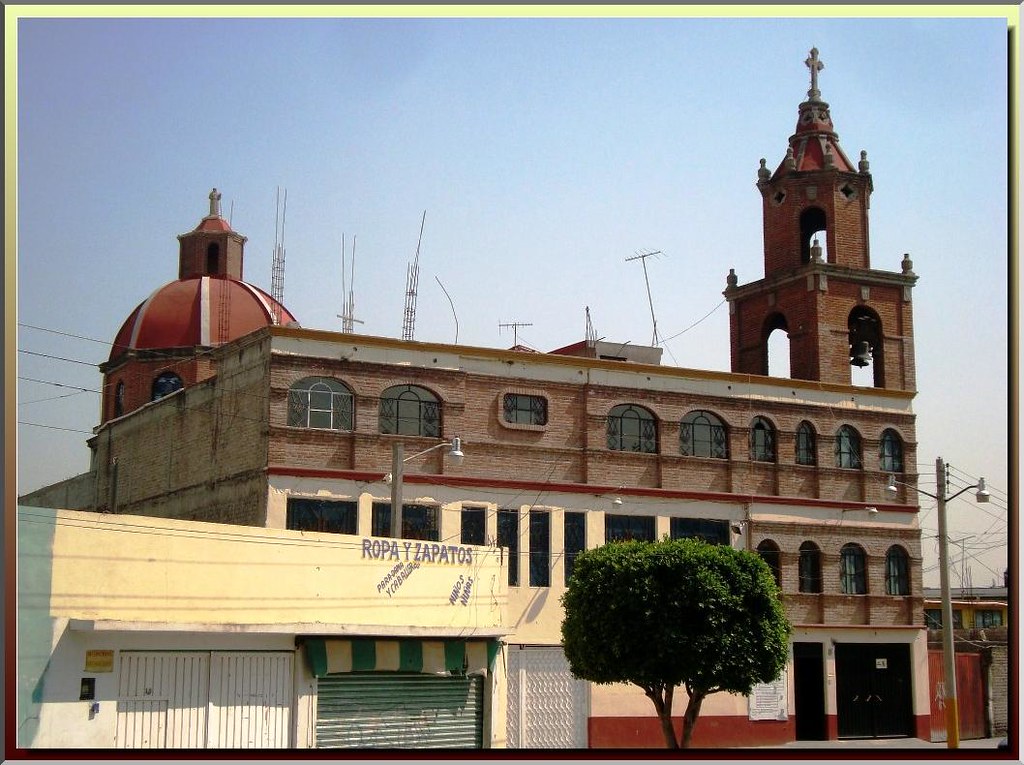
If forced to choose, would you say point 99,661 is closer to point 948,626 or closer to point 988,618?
point 948,626

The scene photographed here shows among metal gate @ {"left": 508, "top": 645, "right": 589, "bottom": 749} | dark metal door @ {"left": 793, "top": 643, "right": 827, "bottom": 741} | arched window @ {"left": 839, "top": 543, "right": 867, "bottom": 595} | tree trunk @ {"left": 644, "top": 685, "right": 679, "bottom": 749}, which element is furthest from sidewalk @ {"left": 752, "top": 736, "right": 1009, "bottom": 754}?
tree trunk @ {"left": 644, "top": 685, "right": 679, "bottom": 749}

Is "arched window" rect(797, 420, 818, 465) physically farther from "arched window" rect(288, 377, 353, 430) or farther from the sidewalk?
"arched window" rect(288, 377, 353, 430)

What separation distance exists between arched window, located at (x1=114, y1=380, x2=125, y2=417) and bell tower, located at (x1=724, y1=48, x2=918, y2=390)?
2145cm

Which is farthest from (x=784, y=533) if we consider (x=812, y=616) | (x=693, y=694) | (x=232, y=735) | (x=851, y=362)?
(x=232, y=735)

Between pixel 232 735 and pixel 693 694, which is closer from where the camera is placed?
pixel 232 735

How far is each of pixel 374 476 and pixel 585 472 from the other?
6.12 meters

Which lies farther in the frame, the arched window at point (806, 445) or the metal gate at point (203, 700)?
the arched window at point (806, 445)

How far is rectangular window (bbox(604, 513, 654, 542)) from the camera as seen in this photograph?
129ft

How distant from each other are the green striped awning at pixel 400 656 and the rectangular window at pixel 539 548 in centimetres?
749

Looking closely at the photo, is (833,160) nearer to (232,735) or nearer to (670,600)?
(670,600)

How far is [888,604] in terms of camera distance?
1693 inches

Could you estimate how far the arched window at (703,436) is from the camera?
41.1m

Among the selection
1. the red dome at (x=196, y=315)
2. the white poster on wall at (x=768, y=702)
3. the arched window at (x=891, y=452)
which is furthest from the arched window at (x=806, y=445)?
the red dome at (x=196, y=315)

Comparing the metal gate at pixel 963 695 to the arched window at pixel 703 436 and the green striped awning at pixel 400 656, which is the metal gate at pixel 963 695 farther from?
the green striped awning at pixel 400 656
